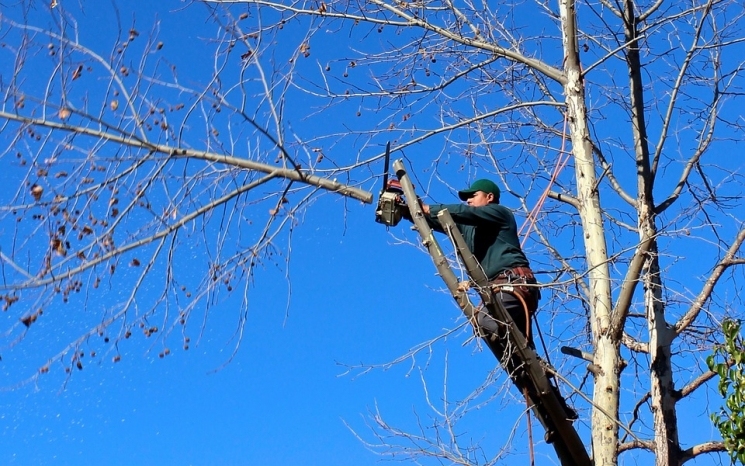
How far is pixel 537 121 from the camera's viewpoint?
328 inches

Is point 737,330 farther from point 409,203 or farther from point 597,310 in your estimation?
point 409,203

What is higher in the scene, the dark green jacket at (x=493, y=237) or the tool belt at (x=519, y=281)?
the dark green jacket at (x=493, y=237)

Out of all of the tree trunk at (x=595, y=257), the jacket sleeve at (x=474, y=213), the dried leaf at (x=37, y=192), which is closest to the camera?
the dried leaf at (x=37, y=192)

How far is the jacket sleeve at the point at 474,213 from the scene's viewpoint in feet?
19.6

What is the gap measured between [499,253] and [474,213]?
1.20 ft

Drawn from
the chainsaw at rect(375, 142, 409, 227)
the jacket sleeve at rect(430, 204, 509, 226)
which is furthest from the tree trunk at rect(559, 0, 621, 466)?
the chainsaw at rect(375, 142, 409, 227)

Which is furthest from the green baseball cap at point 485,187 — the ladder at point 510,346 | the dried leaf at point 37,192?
the dried leaf at point 37,192

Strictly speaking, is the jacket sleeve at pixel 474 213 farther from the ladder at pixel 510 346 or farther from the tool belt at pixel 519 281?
the tool belt at pixel 519 281

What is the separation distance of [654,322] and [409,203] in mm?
3348

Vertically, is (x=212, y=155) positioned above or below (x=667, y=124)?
below

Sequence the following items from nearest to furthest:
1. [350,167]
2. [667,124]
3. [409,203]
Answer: [409,203], [350,167], [667,124]

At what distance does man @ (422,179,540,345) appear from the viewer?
6.09 metres

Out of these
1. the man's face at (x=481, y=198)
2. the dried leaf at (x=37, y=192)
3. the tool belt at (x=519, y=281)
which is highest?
Answer: the man's face at (x=481, y=198)

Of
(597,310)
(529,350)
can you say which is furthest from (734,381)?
(529,350)
